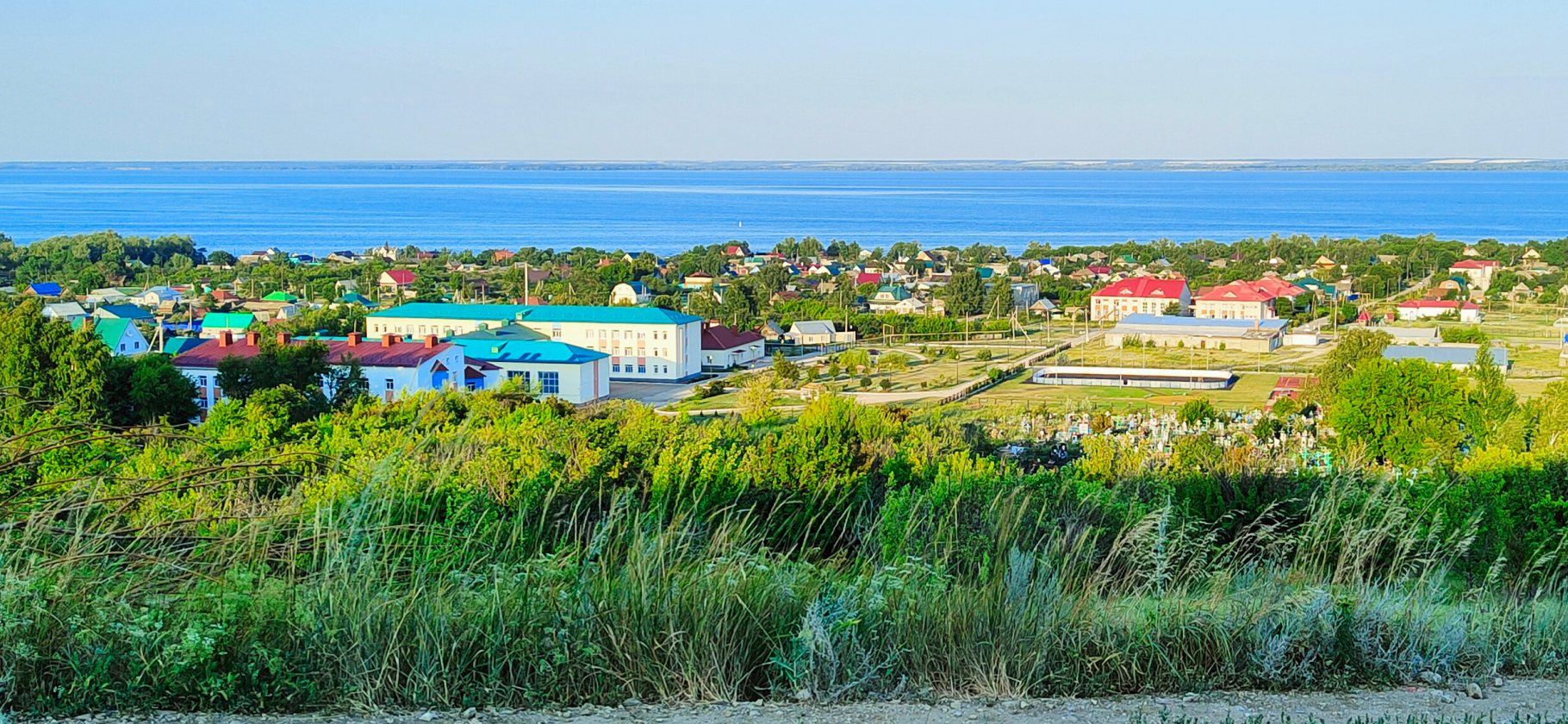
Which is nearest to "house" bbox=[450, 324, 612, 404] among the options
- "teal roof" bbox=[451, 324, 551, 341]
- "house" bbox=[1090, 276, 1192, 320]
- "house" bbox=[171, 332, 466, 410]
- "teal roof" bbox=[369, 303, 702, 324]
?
"teal roof" bbox=[451, 324, 551, 341]

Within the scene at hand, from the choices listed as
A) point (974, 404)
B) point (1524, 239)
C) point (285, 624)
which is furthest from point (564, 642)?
point (1524, 239)

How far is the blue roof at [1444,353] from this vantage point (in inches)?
1192

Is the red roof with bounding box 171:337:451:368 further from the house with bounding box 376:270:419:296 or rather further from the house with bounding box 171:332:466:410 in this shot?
the house with bounding box 376:270:419:296

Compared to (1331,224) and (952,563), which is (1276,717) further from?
(1331,224)

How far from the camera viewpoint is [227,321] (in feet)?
117

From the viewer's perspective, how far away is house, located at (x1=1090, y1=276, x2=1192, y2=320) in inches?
1882

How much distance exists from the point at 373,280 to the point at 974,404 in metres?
35.1

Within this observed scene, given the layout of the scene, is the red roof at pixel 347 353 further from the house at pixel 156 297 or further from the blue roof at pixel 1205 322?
the blue roof at pixel 1205 322

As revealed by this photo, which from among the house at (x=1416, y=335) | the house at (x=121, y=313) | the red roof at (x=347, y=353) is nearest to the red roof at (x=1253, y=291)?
the house at (x=1416, y=335)

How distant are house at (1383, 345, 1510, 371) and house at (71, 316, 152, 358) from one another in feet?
93.9

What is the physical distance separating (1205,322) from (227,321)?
28.4 meters

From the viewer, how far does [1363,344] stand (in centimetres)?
2828

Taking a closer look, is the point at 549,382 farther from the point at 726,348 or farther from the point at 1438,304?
the point at 1438,304

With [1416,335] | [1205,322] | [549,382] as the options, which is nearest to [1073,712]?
[549,382]
